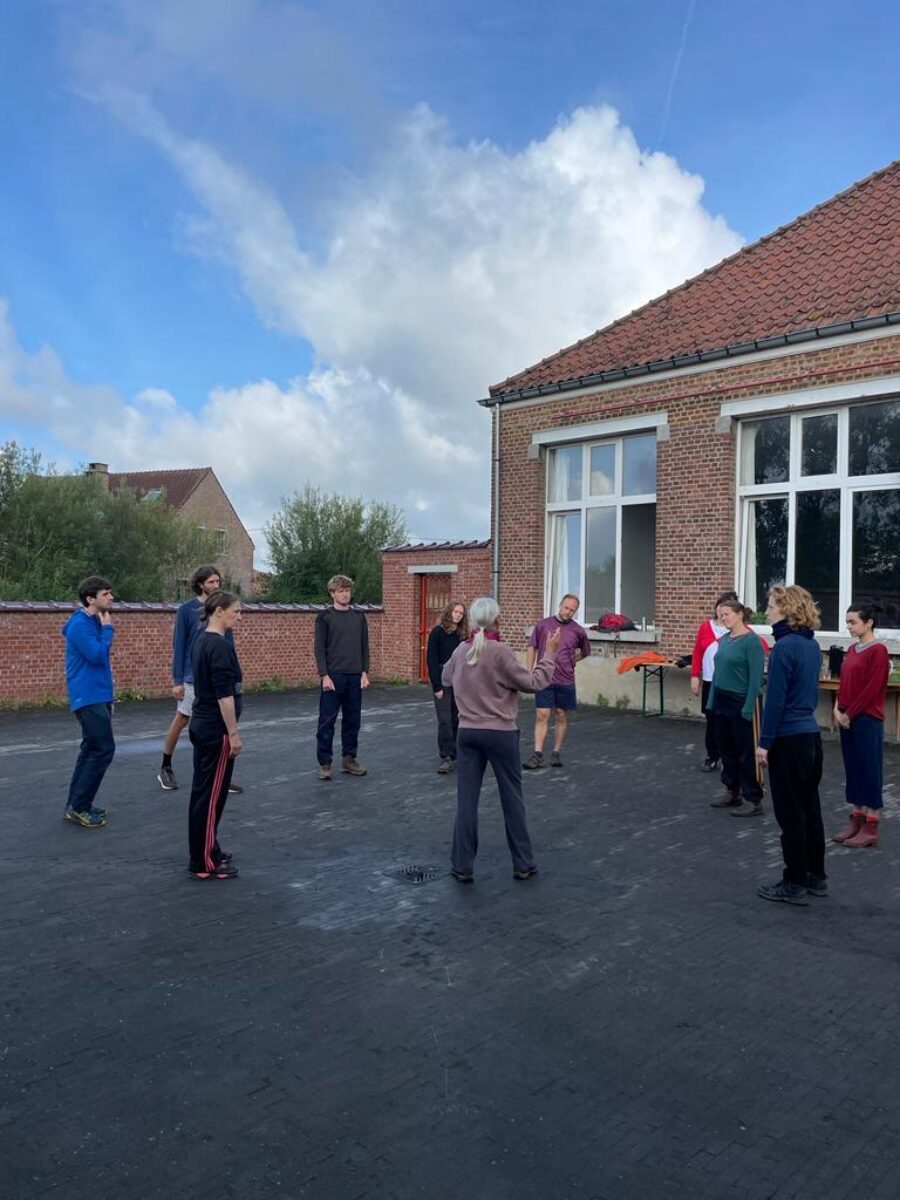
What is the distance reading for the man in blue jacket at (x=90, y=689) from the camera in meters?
6.93

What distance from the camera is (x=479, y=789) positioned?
19.3 ft

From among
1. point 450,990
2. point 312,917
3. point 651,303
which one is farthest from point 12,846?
point 651,303

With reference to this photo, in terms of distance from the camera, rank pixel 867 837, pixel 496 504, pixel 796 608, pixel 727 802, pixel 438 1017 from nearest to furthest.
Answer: pixel 438 1017, pixel 796 608, pixel 867 837, pixel 727 802, pixel 496 504

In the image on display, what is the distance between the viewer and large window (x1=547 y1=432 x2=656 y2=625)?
48.8 ft

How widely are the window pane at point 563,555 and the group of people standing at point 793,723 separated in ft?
20.4

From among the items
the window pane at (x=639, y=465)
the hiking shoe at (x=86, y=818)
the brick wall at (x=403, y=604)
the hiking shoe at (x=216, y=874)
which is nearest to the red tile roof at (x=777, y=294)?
the window pane at (x=639, y=465)

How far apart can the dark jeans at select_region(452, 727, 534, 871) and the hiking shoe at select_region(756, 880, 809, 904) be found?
143 centimetres

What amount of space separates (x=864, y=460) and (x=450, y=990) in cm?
Answer: 1028

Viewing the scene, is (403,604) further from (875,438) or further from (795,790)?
(795,790)

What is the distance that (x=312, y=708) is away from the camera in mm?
15227

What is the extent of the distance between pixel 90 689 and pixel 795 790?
495cm

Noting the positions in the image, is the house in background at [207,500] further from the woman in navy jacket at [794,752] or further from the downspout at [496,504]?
the woman in navy jacket at [794,752]

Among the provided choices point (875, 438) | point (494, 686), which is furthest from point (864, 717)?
point (875, 438)

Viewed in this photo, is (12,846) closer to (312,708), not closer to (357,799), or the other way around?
(357,799)
